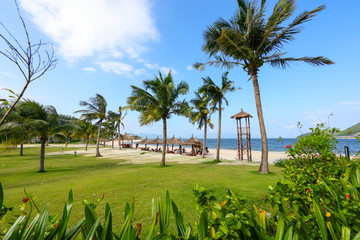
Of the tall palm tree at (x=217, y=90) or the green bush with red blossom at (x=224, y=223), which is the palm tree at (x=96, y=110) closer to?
the tall palm tree at (x=217, y=90)

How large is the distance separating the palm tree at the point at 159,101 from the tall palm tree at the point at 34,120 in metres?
5.69

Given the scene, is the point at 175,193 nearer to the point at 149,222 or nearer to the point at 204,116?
the point at 149,222

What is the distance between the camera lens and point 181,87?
12039mm

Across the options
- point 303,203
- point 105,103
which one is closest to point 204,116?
point 105,103

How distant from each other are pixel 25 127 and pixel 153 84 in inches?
344

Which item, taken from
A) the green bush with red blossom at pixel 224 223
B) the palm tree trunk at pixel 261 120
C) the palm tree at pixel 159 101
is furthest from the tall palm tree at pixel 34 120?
the palm tree trunk at pixel 261 120

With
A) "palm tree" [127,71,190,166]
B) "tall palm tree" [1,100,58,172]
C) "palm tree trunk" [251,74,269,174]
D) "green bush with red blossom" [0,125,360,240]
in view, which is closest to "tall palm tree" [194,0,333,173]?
"palm tree trunk" [251,74,269,174]

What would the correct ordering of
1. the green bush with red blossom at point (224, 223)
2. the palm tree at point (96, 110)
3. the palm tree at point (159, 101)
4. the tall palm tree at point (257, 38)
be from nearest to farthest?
the green bush with red blossom at point (224, 223), the tall palm tree at point (257, 38), the palm tree at point (159, 101), the palm tree at point (96, 110)

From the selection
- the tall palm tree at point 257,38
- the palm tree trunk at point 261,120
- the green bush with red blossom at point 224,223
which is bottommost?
the green bush with red blossom at point 224,223

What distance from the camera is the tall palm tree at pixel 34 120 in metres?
9.34

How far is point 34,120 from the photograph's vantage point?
9.83 meters

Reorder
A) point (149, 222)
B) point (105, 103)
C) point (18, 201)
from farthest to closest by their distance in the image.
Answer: point (105, 103)
point (18, 201)
point (149, 222)

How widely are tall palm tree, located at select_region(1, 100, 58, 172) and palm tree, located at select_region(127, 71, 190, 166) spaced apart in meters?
5.69

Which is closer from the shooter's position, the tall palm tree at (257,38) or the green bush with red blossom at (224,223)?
the green bush with red blossom at (224,223)
